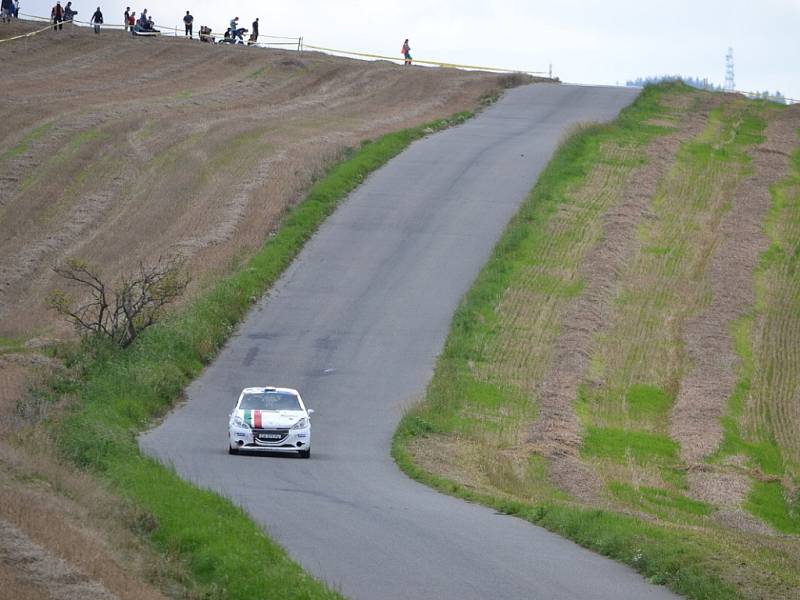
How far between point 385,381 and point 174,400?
19.4 feet

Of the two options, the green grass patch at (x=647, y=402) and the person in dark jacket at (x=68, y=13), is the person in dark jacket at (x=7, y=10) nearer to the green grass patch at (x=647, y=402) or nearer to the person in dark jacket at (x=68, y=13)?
the person in dark jacket at (x=68, y=13)

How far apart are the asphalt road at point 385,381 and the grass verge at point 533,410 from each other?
0.37 m

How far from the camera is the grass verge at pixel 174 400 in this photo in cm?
1568

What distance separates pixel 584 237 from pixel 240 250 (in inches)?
524

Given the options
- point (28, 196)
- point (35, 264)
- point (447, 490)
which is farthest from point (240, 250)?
point (447, 490)

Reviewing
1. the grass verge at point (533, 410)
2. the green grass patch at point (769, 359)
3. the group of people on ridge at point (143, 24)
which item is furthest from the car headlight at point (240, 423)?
the group of people on ridge at point (143, 24)

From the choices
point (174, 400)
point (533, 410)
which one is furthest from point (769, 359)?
point (174, 400)

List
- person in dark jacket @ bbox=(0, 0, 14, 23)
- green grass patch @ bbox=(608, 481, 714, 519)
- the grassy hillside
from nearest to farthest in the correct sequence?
1. the grassy hillside
2. green grass patch @ bbox=(608, 481, 714, 519)
3. person in dark jacket @ bbox=(0, 0, 14, 23)

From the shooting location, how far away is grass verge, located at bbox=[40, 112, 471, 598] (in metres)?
15.7

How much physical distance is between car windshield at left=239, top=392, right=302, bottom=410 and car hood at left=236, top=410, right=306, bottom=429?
1.33 ft

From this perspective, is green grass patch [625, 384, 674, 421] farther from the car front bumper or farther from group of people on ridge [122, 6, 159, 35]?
group of people on ridge [122, 6, 159, 35]

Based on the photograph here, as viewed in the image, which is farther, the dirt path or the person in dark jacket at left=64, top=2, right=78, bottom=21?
the person in dark jacket at left=64, top=2, right=78, bottom=21

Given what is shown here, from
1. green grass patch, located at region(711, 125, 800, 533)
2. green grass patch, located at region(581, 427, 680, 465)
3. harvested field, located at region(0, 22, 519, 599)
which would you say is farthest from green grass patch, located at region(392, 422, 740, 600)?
green grass patch, located at region(581, 427, 680, 465)

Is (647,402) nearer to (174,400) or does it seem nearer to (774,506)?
(774,506)
